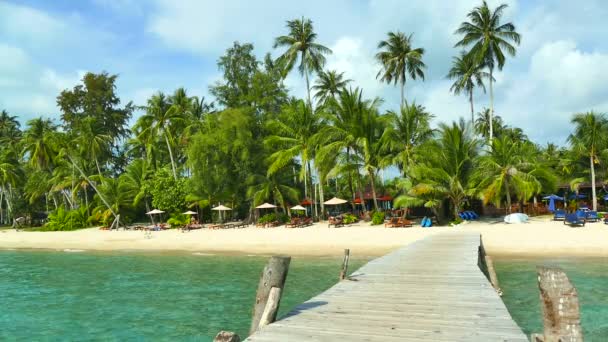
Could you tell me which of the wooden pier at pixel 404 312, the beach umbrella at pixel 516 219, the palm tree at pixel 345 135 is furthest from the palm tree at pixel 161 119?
the wooden pier at pixel 404 312

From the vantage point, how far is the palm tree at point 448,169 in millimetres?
27531

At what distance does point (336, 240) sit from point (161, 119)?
2597 centimetres

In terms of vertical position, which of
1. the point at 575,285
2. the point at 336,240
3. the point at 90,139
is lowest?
the point at 575,285

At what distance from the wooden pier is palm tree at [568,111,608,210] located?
27.7 m

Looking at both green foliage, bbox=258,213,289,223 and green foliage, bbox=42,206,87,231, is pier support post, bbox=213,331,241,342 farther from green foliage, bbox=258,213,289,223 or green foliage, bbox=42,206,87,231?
green foliage, bbox=42,206,87,231

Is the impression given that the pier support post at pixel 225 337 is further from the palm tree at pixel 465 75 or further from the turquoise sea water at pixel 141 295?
the palm tree at pixel 465 75

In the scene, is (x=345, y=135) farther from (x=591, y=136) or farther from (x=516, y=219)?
(x=591, y=136)

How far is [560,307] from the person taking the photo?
4.19m

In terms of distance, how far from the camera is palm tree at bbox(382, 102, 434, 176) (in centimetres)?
2956

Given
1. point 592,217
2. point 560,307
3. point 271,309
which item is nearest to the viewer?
point 560,307

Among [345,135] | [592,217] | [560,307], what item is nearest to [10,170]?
[345,135]

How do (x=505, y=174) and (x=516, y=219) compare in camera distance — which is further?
(x=505, y=174)

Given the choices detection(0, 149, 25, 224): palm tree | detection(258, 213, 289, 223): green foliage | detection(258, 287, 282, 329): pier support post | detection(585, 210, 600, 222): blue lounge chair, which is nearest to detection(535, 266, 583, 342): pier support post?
detection(258, 287, 282, 329): pier support post

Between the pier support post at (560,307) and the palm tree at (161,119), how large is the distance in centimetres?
4018
